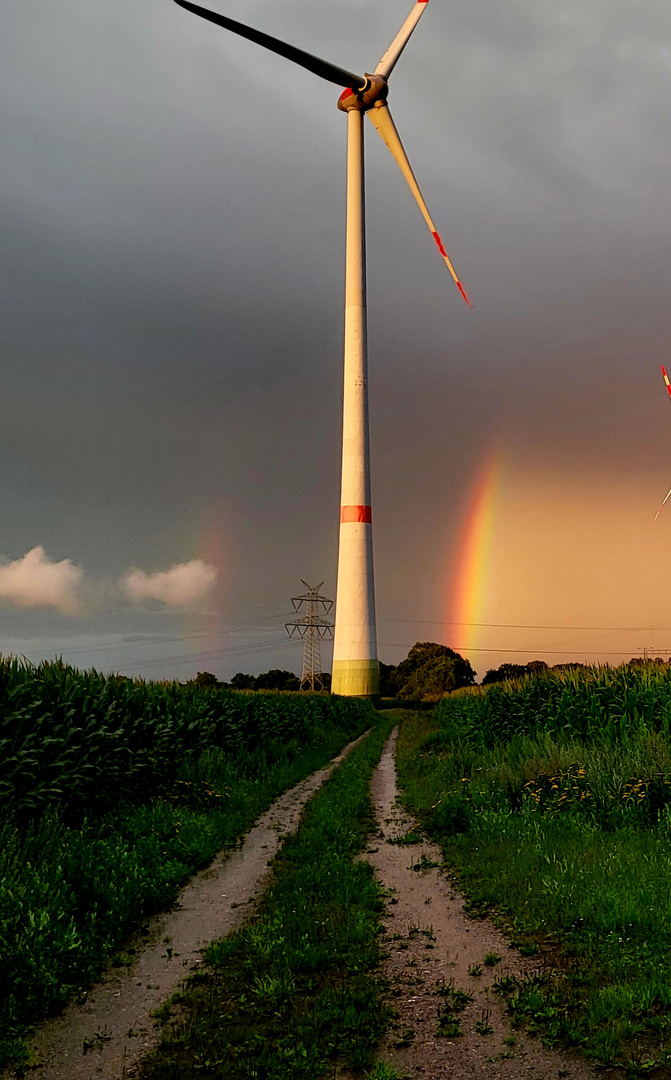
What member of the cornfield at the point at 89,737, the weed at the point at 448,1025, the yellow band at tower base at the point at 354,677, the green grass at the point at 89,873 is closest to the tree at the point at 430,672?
the yellow band at tower base at the point at 354,677

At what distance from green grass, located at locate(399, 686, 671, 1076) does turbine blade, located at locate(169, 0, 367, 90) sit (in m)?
44.8

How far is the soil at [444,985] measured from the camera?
632cm

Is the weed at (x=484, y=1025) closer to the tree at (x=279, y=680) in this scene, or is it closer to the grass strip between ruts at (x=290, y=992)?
the grass strip between ruts at (x=290, y=992)

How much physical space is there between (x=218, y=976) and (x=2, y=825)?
457cm

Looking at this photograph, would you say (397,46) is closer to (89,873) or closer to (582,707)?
(582,707)

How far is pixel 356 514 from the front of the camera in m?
53.8

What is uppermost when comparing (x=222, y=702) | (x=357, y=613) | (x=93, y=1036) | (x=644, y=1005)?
(x=357, y=613)

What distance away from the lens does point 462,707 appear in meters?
36.2

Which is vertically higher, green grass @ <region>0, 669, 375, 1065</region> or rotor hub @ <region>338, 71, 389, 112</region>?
rotor hub @ <region>338, 71, 389, 112</region>

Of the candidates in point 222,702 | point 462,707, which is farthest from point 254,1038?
point 462,707

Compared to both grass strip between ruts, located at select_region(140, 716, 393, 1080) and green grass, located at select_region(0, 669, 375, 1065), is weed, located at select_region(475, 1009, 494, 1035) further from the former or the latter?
green grass, located at select_region(0, 669, 375, 1065)

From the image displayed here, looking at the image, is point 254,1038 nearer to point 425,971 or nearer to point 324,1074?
point 324,1074

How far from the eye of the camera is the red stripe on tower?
177 feet

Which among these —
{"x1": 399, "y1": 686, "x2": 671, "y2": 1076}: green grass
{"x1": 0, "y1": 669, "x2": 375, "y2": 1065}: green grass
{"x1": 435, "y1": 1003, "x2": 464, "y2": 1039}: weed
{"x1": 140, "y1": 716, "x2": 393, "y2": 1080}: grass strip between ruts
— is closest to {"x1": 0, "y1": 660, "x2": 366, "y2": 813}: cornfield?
{"x1": 0, "y1": 669, "x2": 375, "y2": 1065}: green grass
